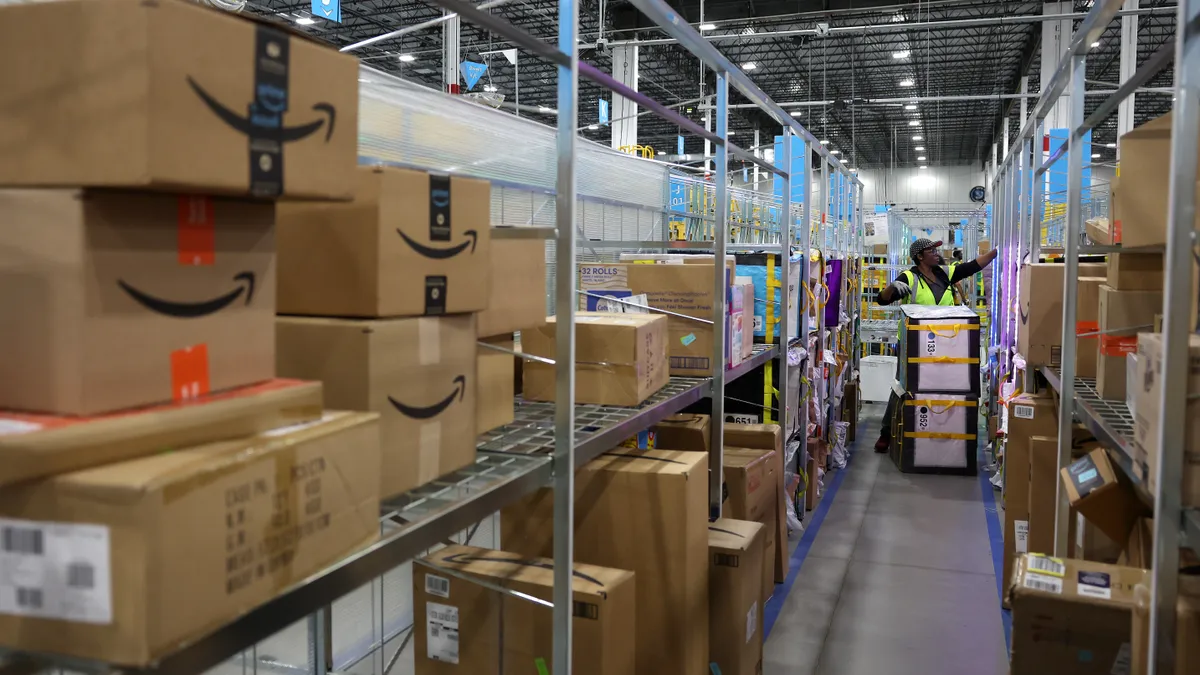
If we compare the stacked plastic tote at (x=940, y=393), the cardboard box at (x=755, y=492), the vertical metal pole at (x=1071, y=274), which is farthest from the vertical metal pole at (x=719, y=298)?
the stacked plastic tote at (x=940, y=393)

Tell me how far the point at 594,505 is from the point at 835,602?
84.3 inches

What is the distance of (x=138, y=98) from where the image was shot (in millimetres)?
1004

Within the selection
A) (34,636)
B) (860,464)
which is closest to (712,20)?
(860,464)

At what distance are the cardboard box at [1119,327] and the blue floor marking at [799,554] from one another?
1.61 m

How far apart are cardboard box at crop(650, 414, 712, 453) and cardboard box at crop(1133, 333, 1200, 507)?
1.69m

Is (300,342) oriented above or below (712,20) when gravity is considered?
below

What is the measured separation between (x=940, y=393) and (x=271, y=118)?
6352mm

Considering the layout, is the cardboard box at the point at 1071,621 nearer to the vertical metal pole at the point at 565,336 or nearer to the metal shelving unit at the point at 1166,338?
the metal shelving unit at the point at 1166,338

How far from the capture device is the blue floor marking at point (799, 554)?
4.07m

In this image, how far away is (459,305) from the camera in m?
1.76

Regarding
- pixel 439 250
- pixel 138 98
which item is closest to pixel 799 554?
pixel 439 250

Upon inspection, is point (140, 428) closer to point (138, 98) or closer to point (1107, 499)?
point (138, 98)

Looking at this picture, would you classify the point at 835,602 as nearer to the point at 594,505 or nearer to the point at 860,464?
the point at 594,505

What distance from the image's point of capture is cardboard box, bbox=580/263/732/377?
339 cm
